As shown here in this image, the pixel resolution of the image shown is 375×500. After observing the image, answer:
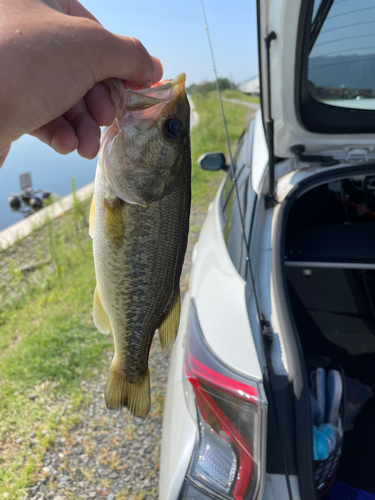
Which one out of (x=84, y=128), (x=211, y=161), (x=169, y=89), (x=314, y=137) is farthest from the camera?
(x=211, y=161)

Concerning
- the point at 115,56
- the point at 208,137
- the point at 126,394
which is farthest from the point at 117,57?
the point at 208,137

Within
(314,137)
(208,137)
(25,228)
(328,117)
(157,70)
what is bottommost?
(25,228)

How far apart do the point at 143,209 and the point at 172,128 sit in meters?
0.27

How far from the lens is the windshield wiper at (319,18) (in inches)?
70.1

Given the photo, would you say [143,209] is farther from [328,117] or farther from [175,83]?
[328,117]

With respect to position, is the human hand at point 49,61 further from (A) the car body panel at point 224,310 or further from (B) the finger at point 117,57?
(A) the car body panel at point 224,310

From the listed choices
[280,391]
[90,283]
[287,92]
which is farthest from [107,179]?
[90,283]

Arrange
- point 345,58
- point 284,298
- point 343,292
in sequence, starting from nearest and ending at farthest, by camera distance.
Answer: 1. point 284,298
2. point 345,58
3. point 343,292

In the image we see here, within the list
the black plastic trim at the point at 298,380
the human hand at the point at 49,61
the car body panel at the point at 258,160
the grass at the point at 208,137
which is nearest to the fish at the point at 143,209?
the human hand at the point at 49,61

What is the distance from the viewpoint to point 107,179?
109 cm

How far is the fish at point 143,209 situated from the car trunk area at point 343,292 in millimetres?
1174

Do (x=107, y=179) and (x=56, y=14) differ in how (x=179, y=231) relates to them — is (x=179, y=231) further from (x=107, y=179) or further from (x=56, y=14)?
(x=56, y=14)

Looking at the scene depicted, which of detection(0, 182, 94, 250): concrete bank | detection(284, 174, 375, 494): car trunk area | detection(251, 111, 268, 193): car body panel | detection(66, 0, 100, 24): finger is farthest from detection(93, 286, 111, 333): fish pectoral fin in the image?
detection(0, 182, 94, 250): concrete bank

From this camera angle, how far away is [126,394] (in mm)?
1199
